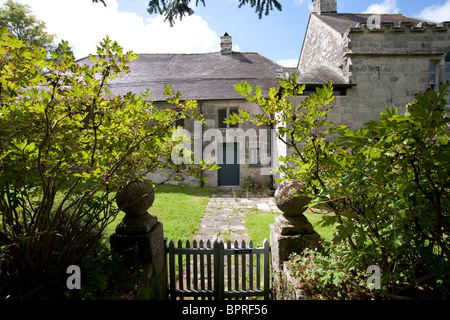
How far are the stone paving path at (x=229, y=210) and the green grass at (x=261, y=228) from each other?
18cm

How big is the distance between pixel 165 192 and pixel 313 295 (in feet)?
30.9

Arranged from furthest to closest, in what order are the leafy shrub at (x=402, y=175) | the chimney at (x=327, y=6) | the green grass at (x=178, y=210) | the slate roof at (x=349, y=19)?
the chimney at (x=327, y=6) < the slate roof at (x=349, y=19) < the green grass at (x=178, y=210) < the leafy shrub at (x=402, y=175)

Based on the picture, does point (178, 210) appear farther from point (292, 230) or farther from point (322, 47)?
point (322, 47)

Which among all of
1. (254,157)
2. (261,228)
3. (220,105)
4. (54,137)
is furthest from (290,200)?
(220,105)

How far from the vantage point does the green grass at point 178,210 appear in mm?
5855

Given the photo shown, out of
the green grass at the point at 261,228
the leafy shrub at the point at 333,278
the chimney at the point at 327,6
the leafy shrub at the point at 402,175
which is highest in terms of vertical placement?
the chimney at the point at 327,6

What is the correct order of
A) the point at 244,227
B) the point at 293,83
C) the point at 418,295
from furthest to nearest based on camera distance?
the point at 244,227
the point at 418,295
the point at 293,83

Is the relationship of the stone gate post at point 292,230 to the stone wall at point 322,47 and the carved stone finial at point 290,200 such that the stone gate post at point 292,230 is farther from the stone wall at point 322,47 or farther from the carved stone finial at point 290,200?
the stone wall at point 322,47

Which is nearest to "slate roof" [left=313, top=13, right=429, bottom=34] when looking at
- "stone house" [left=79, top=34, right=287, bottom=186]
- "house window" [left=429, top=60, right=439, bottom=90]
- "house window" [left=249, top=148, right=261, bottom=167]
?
"house window" [left=429, top=60, right=439, bottom=90]

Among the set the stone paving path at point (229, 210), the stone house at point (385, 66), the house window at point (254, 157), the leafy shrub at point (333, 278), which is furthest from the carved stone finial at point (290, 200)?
the house window at point (254, 157)

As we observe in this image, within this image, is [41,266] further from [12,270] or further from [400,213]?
[400,213]

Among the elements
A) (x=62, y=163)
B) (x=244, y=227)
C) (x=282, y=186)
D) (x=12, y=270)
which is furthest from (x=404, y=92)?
(x=12, y=270)

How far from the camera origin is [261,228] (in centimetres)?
621

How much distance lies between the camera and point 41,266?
2174mm
